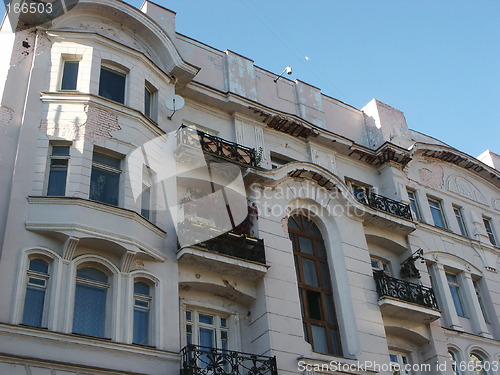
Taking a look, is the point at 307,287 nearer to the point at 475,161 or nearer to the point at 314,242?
the point at 314,242

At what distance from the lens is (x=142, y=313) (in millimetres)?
15891

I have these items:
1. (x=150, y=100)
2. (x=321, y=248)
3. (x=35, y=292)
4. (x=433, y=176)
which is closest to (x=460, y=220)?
(x=433, y=176)

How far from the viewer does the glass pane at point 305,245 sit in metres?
20.4

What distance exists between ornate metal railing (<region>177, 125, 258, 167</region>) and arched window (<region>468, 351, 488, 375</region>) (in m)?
9.82

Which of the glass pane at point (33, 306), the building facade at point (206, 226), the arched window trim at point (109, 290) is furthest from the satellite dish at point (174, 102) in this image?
the glass pane at point (33, 306)

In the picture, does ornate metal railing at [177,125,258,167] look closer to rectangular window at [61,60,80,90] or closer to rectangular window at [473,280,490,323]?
rectangular window at [61,60,80,90]

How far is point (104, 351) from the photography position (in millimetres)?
14203

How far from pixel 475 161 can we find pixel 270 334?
14.7m

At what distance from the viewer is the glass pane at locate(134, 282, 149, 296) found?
16.2 meters

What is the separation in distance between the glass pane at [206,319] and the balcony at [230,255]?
4.07 ft

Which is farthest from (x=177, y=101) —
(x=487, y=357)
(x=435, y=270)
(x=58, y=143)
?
(x=487, y=357)

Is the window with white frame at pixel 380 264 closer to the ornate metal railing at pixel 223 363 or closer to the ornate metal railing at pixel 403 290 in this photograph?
the ornate metal railing at pixel 403 290

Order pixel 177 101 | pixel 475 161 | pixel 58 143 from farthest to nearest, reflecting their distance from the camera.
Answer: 1. pixel 475 161
2. pixel 177 101
3. pixel 58 143

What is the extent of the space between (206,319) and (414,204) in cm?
1082
